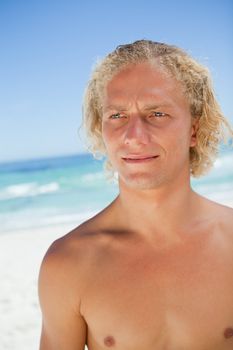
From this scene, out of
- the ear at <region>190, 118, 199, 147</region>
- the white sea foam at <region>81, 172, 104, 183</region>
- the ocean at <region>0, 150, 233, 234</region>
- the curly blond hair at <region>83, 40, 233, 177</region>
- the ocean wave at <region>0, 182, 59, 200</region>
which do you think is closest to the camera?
the curly blond hair at <region>83, 40, 233, 177</region>

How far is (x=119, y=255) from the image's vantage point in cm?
192

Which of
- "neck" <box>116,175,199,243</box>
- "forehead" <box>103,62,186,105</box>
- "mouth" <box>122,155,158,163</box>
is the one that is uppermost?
"forehead" <box>103,62,186,105</box>

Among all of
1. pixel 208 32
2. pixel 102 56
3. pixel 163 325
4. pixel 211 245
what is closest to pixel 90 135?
pixel 102 56

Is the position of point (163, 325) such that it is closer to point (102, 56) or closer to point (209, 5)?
point (102, 56)

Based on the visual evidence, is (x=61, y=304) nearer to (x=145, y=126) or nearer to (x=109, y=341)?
(x=109, y=341)

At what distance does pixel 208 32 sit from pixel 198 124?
17.8 m

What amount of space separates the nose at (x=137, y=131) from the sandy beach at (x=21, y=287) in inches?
100

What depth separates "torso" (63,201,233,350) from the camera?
179 cm

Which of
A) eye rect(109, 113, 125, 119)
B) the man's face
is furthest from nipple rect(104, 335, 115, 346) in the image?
eye rect(109, 113, 125, 119)

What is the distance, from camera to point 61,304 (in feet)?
5.81

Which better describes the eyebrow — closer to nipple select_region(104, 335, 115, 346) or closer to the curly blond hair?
the curly blond hair

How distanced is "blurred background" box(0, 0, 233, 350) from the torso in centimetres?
80

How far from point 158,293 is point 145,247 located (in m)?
→ 0.18

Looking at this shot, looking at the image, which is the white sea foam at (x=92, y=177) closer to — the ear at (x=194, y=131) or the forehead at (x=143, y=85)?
the ear at (x=194, y=131)
